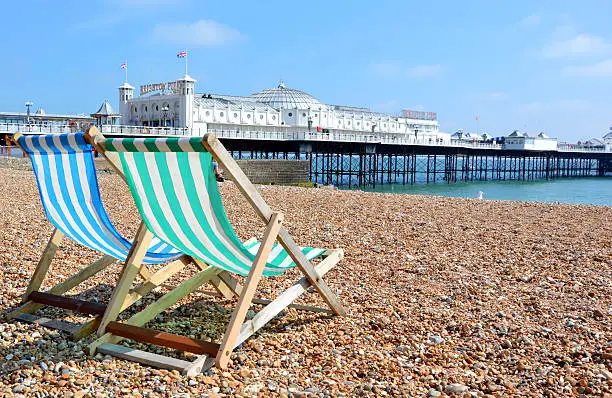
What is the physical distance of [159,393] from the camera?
2.14 metres

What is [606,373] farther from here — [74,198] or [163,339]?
[74,198]

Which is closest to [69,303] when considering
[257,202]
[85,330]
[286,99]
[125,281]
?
[85,330]

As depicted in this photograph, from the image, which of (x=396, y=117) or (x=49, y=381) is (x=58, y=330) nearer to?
(x=49, y=381)

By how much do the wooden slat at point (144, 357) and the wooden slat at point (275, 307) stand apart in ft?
0.74

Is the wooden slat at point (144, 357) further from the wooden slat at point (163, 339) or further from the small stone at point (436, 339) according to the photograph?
the small stone at point (436, 339)

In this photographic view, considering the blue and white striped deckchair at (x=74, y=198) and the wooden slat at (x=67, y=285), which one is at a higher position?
the blue and white striped deckchair at (x=74, y=198)

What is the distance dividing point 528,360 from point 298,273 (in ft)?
6.02

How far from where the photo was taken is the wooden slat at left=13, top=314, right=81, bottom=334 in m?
2.75

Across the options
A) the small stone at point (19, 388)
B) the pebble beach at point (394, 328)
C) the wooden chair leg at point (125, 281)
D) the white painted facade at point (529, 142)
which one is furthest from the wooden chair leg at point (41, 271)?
the white painted facade at point (529, 142)

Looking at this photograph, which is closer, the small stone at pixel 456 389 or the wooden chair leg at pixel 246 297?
the small stone at pixel 456 389

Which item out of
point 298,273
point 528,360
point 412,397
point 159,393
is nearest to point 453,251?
point 298,273

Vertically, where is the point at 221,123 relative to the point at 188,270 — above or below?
above

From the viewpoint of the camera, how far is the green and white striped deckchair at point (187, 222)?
2.30 meters

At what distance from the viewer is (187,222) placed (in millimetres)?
2453
